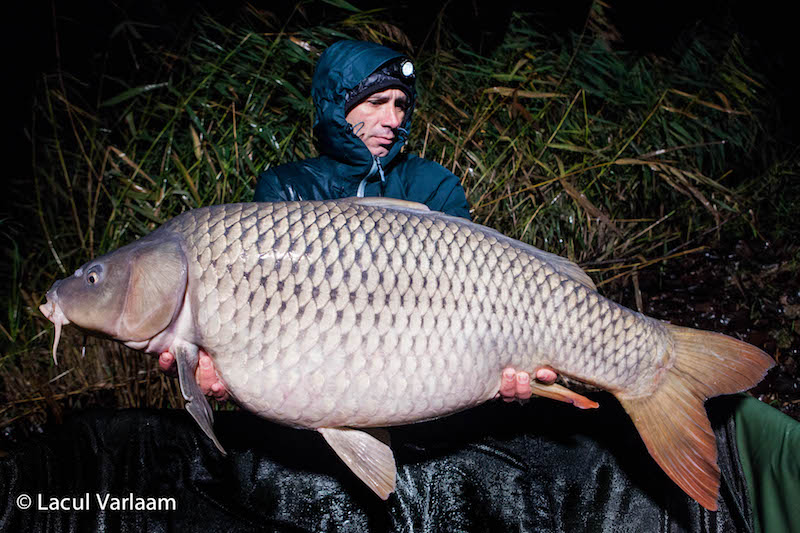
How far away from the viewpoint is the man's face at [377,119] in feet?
6.34

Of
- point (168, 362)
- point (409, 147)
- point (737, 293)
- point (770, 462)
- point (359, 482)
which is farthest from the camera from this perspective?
point (737, 293)

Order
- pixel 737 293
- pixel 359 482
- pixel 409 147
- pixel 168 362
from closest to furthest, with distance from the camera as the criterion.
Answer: pixel 168 362, pixel 359 482, pixel 409 147, pixel 737 293

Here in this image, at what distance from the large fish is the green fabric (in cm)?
29

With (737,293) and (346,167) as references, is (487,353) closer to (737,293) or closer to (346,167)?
(346,167)

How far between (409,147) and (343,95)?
0.87 meters

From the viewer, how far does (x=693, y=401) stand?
1.46 metres

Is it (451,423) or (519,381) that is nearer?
(519,381)

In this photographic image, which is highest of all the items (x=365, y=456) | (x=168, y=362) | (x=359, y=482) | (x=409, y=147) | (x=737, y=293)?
(x=409, y=147)

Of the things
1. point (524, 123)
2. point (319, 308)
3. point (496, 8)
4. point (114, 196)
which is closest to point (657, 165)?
point (524, 123)

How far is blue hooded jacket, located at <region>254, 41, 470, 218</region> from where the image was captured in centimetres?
187

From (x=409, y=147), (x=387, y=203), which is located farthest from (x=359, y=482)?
(x=409, y=147)

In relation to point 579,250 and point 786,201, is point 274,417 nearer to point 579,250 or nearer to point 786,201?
point 579,250

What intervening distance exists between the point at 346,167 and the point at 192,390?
0.95 metres

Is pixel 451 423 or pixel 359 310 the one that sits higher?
pixel 359 310
